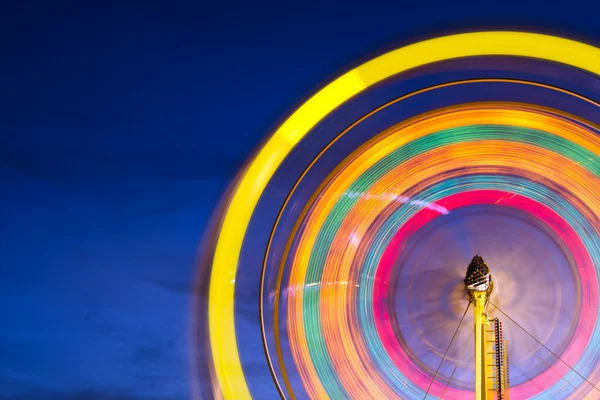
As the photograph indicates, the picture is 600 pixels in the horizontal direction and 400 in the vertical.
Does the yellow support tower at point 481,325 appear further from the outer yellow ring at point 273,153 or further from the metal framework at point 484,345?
the outer yellow ring at point 273,153

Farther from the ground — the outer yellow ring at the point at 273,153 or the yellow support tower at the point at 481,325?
the outer yellow ring at the point at 273,153

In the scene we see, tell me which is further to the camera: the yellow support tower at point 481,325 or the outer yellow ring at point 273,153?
the yellow support tower at point 481,325

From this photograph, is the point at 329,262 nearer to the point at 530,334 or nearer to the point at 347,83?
the point at 347,83

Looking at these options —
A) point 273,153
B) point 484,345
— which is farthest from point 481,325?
point 273,153

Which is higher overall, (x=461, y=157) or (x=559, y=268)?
(x=461, y=157)

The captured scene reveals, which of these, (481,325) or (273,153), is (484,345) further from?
(273,153)

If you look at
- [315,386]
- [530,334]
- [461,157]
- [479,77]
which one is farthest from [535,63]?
[315,386]

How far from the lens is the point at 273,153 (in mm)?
6062

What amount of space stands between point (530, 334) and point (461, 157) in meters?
2.10

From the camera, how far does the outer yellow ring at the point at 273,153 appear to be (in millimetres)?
5570

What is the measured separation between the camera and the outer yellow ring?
557 cm

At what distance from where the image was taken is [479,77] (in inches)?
235

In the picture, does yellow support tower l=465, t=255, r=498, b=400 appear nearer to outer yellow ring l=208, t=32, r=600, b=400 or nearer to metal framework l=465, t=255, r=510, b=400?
metal framework l=465, t=255, r=510, b=400

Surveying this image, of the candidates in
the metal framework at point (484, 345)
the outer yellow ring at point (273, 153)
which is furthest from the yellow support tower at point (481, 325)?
the outer yellow ring at point (273, 153)
